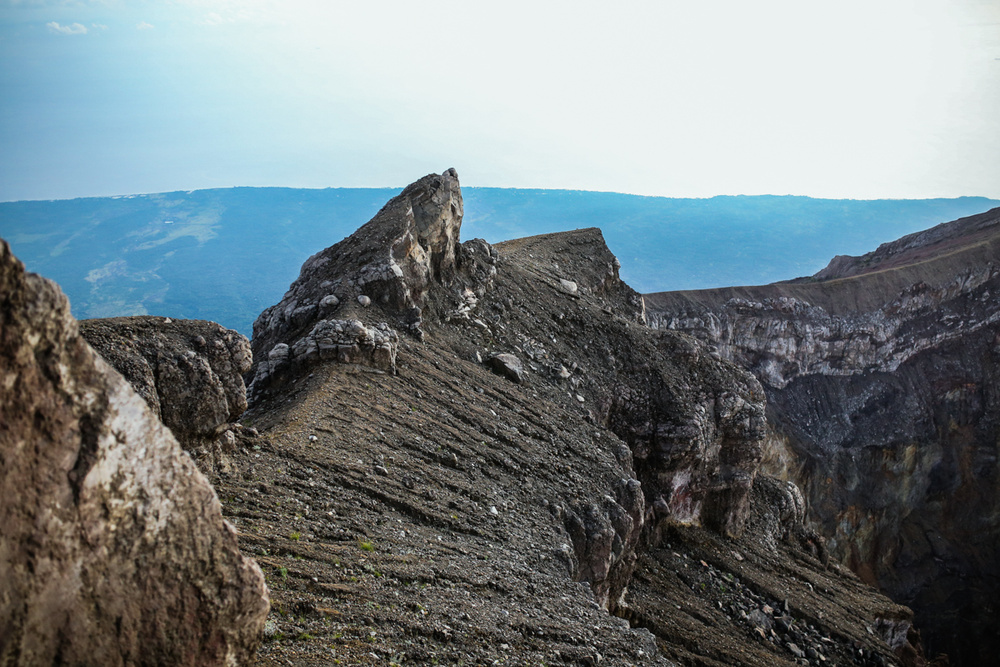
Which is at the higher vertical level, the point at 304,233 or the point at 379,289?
the point at 304,233

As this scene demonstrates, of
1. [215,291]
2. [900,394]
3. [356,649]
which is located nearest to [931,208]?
[900,394]

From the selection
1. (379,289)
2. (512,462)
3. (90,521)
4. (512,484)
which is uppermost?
(379,289)

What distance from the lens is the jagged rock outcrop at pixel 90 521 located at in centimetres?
500

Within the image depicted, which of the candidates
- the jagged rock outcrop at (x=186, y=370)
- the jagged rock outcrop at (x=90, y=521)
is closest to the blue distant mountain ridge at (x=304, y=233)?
the jagged rock outcrop at (x=186, y=370)

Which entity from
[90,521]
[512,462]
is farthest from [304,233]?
[90,521]

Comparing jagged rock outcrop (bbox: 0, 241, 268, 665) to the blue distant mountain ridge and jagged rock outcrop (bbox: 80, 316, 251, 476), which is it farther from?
the blue distant mountain ridge

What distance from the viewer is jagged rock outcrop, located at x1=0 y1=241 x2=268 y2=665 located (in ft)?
16.4

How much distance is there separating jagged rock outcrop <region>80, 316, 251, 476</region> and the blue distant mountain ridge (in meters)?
2.71

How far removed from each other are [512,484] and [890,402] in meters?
39.1

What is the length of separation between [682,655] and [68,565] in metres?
16.5

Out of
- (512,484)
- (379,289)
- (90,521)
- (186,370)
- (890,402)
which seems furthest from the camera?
(890,402)

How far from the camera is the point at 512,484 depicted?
645 inches

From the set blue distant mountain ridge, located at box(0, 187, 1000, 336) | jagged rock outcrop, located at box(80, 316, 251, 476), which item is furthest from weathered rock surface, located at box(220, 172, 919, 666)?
blue distant mountain ridge, located at box(0, 187, 1000, 336)

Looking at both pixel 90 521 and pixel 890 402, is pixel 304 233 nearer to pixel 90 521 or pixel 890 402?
pixel 890 402
